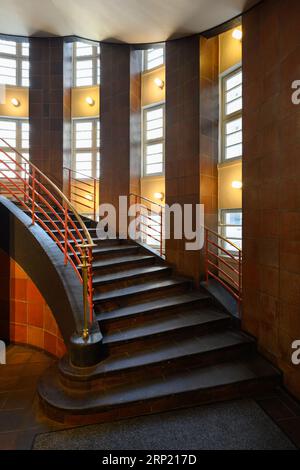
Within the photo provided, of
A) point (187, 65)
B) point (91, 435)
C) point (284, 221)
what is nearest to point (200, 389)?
point (91, 435)

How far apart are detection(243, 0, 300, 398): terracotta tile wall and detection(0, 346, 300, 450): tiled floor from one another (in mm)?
274

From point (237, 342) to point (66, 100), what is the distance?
605 cm

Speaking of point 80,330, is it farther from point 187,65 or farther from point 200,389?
point 187,65

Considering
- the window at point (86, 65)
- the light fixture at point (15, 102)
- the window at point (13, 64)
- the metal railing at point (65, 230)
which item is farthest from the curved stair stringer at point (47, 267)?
the window at point (13, 64)

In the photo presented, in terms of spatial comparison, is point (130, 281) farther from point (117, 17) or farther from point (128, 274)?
point (117, 17)

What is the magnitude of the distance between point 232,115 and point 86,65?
4.82 m

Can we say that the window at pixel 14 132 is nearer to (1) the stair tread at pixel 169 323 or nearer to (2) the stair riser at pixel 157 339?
(1) the stair tread at pixel 169 323

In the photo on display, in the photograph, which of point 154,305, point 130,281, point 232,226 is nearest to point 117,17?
point 232,226

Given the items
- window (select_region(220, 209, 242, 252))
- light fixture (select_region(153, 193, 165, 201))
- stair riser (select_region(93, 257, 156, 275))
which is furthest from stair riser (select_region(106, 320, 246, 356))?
light fixture (select_region(153, 193, 165, 201))

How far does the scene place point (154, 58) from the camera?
664cm

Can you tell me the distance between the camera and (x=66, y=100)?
6.10 meters

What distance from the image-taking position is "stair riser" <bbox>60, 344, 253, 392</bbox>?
8.19 ft

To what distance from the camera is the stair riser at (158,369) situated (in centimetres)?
250

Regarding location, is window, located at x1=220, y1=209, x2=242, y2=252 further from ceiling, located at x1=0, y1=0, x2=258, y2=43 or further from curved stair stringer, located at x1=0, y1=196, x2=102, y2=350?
curved stair stringer, located at x1=0, y1=196, x2=102, y2=350
